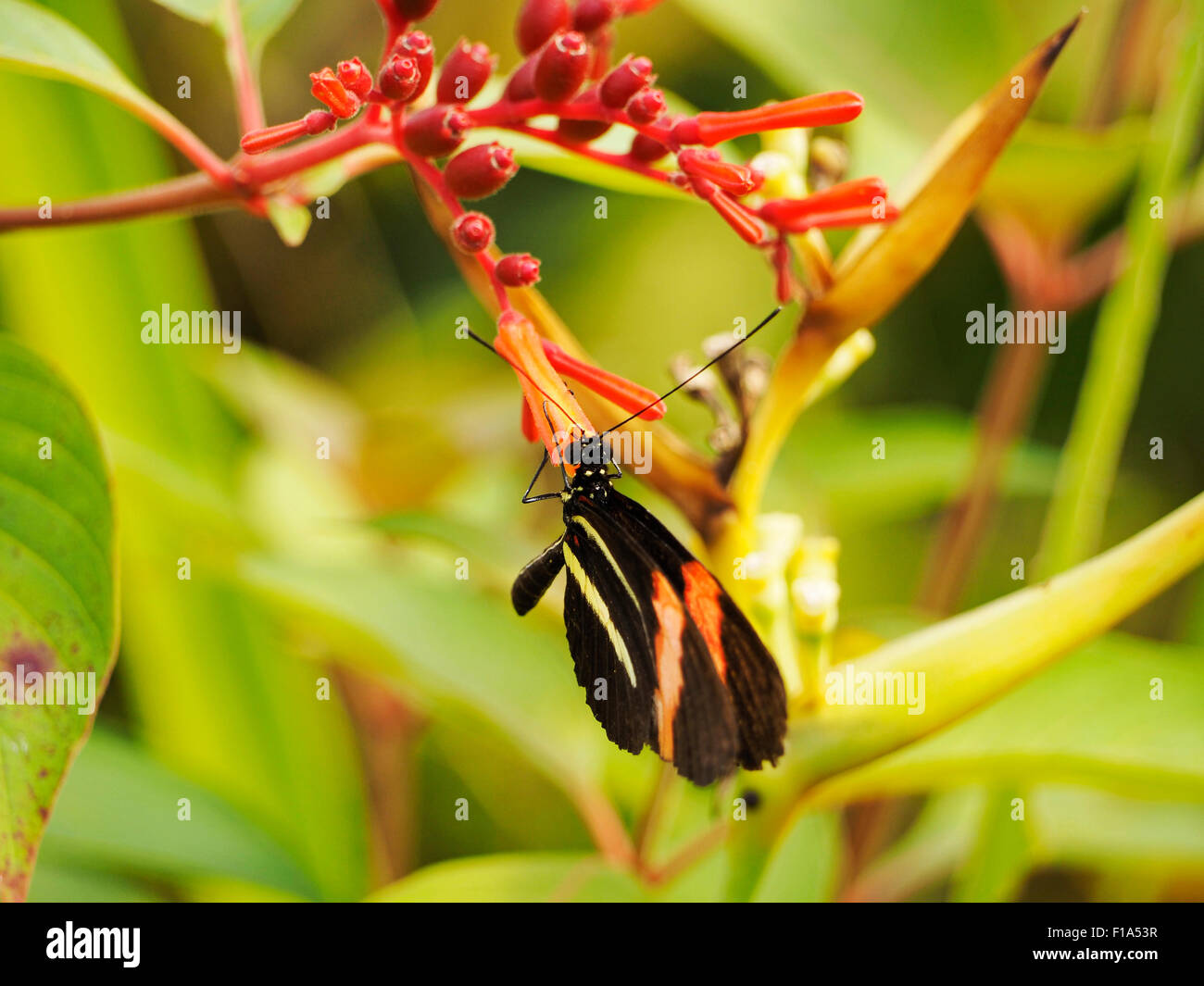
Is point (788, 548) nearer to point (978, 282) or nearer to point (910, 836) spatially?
point (910, 836)

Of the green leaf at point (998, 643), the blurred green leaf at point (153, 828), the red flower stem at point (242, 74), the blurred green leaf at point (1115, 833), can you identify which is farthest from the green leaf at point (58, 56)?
the blurred green leaf at point (1115, 833)

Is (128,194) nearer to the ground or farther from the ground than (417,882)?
farther from the ground

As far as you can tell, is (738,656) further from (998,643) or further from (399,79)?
(399,79)

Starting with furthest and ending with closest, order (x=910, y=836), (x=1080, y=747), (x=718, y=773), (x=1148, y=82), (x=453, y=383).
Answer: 1. (x=453, y=383)
2. (x=910, y=836)
3. (x=1148, y=82)
4. (x=1080, y=747)
5. (x=718, y=773)

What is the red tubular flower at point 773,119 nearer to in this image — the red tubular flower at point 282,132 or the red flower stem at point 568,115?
the red flower stem at point 568,115

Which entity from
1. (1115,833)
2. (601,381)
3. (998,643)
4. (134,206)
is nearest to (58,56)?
(134,206)

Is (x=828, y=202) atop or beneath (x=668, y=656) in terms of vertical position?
atop

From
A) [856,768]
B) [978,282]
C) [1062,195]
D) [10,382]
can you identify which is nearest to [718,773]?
[856,768]
